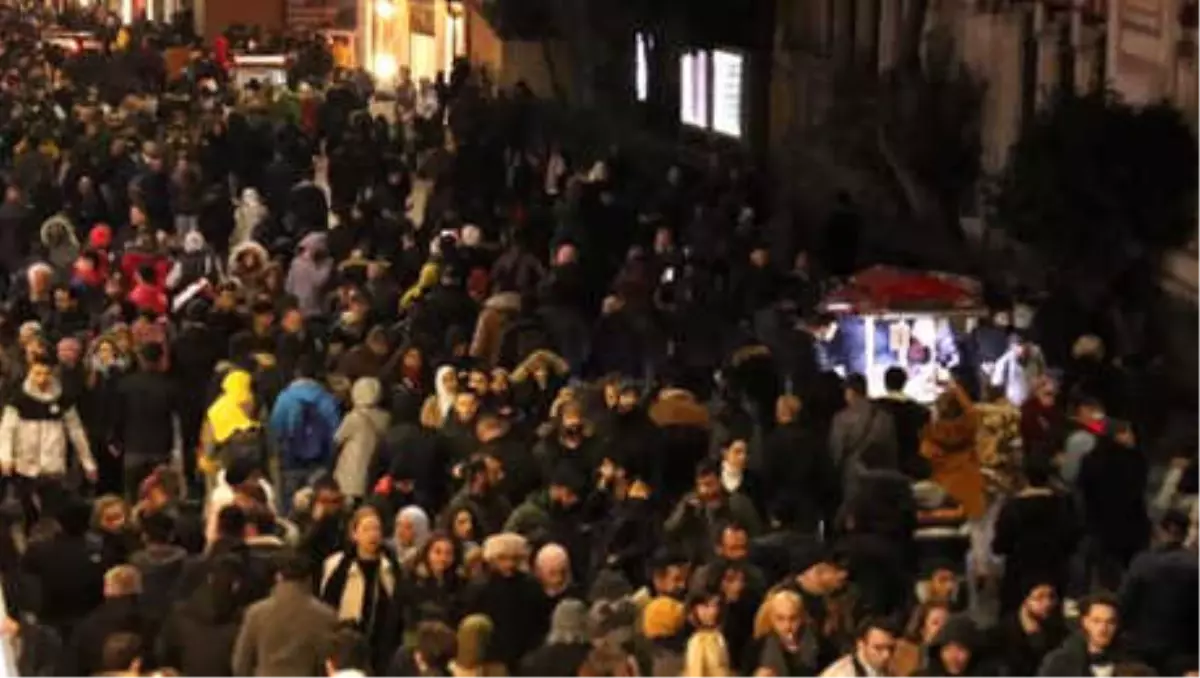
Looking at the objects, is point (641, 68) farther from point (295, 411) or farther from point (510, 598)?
point (510, 598)

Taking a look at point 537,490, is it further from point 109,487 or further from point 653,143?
point 653,143

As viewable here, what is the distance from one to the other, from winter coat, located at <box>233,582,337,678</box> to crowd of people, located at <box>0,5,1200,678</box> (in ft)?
0.06

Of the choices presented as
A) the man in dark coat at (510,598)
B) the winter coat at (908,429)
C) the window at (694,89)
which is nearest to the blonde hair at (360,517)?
the man in dark coat at (510,598)

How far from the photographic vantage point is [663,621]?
1267cm

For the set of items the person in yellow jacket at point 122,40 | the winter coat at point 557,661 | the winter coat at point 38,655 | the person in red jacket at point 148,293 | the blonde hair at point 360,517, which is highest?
the person in yellow jacket at point 122,40

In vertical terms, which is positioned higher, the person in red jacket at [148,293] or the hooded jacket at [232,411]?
the person in red jacket at [148,293]

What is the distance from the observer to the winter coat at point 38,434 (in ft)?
59.1

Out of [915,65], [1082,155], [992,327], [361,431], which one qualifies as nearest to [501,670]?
[361,431]

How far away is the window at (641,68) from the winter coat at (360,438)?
30.8 meters

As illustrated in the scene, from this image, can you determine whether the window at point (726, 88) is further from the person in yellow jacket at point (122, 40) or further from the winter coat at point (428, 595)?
the winter coat at point (428, 595)

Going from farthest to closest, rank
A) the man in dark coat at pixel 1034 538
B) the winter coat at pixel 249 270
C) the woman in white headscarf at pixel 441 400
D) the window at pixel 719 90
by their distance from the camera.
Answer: the window at pixel 719 90 → the winter coat at pixel 249 270 → the woman in white headscarf at pixel 441 400 → the man in dark coat at pixel 1034 538

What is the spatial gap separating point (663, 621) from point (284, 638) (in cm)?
156

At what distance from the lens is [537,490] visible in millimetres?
15664

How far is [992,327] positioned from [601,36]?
87.2 feet
